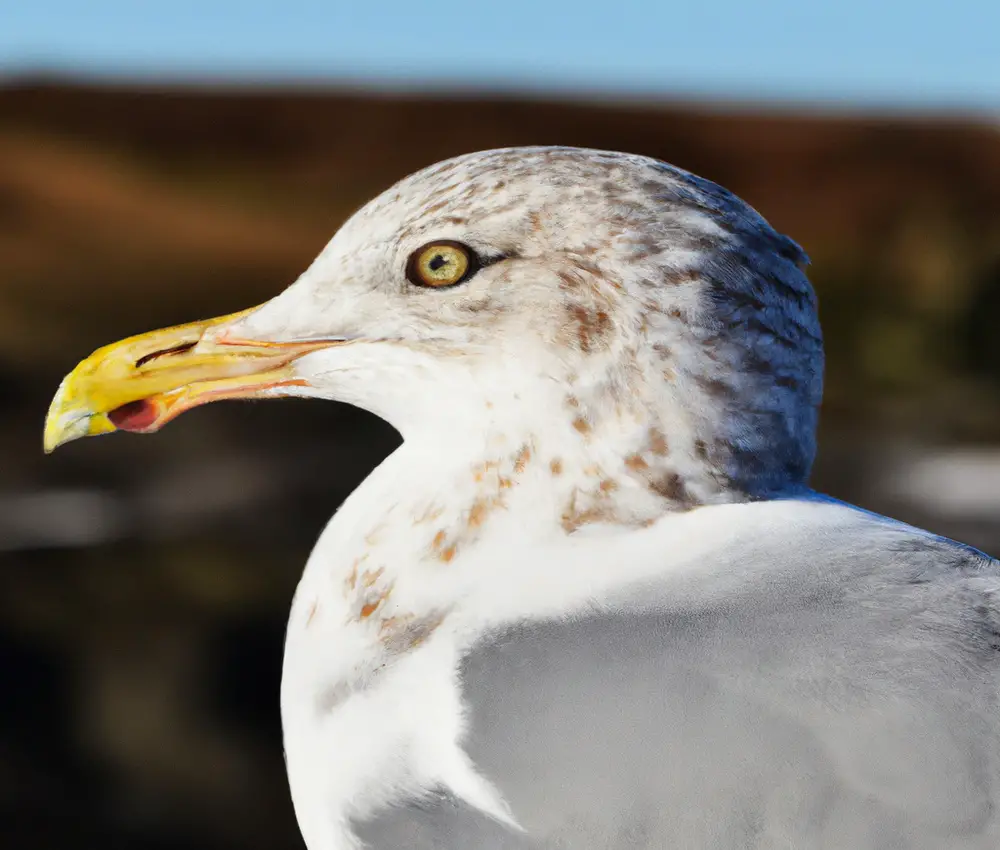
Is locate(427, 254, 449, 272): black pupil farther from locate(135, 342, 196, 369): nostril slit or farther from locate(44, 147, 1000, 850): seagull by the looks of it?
locate(135, 342, 196, 369): nostril slit

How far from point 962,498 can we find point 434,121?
940cm

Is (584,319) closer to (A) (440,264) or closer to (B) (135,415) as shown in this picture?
(A) (440,264)

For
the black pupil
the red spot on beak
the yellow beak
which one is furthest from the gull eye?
the red spot on beak

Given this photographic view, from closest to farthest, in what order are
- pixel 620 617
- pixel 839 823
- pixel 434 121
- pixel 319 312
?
1. pixel 839 823
2. pixel 620 617
3. pixel 319 312
4. pixel 434 121

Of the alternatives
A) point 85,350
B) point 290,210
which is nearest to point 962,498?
point 85,350

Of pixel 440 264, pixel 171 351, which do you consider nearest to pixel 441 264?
pixel 440 264

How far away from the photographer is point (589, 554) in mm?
1245

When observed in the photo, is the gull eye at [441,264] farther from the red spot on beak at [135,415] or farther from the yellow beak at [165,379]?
the red spot on beak at [135,415]

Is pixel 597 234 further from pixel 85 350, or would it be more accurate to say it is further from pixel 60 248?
pixel 60 248

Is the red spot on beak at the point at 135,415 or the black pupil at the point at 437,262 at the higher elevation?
the black pupil at the point at 437,262

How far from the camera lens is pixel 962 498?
7336 mm

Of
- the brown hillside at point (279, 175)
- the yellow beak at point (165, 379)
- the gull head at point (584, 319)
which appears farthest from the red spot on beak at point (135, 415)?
the brown hillside at point (279, 175)

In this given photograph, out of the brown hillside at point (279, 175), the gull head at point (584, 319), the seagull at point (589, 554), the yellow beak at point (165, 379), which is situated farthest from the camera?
the brown hillside at point (279, 175)

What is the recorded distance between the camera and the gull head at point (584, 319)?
126 cm
